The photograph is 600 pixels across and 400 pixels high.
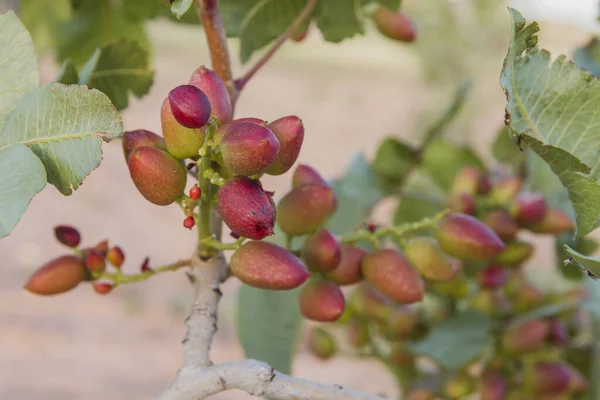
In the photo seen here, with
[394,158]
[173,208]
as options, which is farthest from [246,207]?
[173,208]

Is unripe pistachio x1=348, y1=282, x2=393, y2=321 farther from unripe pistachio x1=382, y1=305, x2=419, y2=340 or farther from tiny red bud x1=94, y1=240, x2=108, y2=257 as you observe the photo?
tiny red bud x1=94, y1=240, x2=108, y2=257

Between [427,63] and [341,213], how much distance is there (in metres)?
8.74

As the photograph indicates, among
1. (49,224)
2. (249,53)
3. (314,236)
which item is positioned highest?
(249,53)

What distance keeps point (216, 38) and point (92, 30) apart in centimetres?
46

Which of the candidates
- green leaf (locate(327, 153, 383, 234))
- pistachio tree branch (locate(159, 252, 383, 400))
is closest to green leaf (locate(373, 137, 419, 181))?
green leaf (locate(327, 153, 383, 234))

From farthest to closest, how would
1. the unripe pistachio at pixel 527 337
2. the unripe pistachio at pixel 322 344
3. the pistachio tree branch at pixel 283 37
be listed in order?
the unripe pistachio at pixel 322 344 < the unripe pistachio at pixel 527 337 < the pistachio tree branch at pixel 283 37

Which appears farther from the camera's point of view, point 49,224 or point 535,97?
point 49,224

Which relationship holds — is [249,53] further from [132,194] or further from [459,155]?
[132,194]

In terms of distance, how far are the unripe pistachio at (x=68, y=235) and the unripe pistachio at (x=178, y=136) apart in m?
0.17

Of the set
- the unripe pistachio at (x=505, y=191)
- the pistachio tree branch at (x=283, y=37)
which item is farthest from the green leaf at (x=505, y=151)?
the pistachio tree branch at (x=283, y=37)

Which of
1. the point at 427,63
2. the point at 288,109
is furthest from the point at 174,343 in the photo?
the point at 288,109

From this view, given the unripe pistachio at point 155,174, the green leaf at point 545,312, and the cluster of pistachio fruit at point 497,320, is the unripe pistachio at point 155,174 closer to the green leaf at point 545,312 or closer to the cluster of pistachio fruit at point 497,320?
the cluster of pistachio fruit at point 497,320

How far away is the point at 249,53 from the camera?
82 cm

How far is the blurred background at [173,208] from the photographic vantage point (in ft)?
14.3
